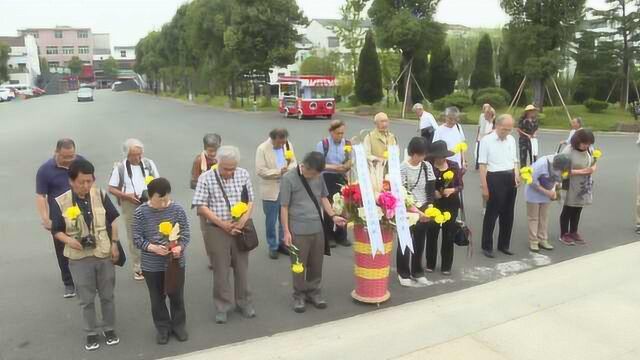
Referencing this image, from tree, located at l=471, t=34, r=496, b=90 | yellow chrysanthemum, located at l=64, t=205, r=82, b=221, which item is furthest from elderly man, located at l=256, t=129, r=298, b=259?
tree, located at l=471, t=34, r=496, b=90

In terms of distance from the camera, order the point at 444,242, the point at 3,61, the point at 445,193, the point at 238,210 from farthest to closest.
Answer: the point at 3,61, the point at 444,242, the point at 445,193, the point at 238,210

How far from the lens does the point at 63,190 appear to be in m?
5.12

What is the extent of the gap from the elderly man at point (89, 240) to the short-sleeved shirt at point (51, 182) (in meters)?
0.83

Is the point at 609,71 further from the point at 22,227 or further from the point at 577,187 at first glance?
the point at 22,227

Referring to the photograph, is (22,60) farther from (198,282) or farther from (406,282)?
(406,282)

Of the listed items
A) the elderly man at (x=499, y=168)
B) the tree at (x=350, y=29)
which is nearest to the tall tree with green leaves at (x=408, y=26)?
the tree at (x=350, y=29)

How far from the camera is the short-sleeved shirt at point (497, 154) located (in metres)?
6.43

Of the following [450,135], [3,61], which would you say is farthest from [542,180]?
[3,61]

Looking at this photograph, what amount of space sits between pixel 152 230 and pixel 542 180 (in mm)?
4805

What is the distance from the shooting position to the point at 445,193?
577 centimetres

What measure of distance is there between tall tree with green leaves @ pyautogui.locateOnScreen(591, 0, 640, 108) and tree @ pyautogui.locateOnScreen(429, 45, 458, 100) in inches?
419

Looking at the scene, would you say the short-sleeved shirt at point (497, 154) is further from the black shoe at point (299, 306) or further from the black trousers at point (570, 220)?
the black shoe at point (299, 306)

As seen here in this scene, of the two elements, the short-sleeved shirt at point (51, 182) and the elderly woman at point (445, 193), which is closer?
the short-sleeved shirt at point (51, 182)

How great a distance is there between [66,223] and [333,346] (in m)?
2.39
